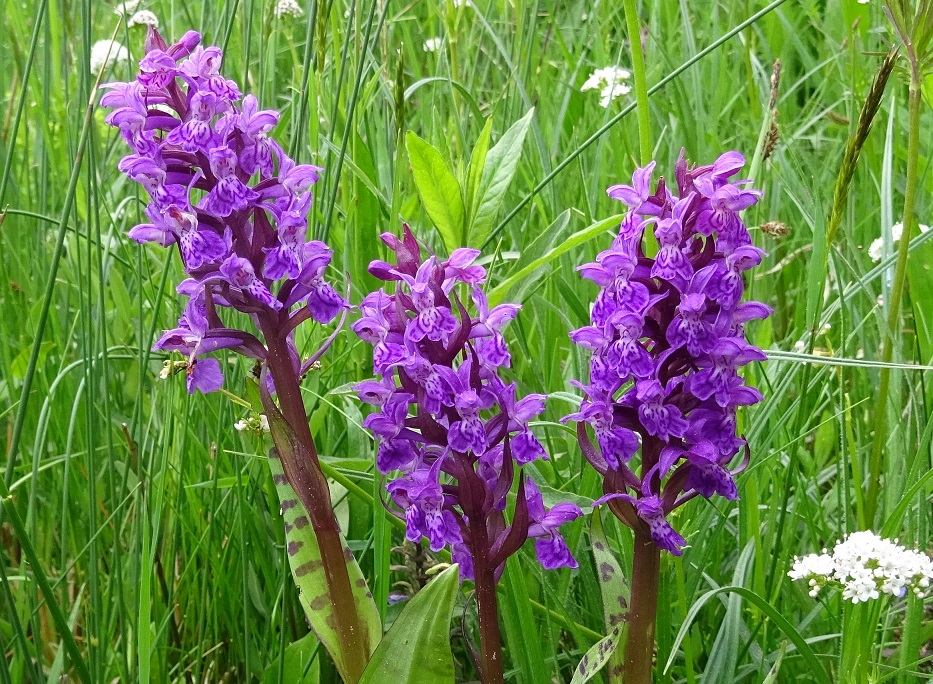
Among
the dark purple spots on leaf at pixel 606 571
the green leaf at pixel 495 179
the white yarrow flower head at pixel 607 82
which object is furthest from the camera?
the white yarrow flower head at pixel 607 82

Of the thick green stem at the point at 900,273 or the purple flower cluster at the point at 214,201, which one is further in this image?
the thick green stem at the point at 900,273

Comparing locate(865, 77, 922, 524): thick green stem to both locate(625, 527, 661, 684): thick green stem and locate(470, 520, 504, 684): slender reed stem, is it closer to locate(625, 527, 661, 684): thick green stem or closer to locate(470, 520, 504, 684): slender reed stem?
locate(625, 527, 661, 684): thick green stem

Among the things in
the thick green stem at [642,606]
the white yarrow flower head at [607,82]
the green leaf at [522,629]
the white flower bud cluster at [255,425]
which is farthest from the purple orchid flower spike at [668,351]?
the white yarrow flower head at [607,82]

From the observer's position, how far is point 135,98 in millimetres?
1045

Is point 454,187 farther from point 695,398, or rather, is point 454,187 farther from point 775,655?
point 775,655

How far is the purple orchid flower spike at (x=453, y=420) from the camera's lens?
1.02m

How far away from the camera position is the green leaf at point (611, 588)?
1091 mm

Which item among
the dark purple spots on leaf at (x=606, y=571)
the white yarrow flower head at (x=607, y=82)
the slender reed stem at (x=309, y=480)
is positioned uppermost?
the white yarrow flower head at (x=607, y=82)

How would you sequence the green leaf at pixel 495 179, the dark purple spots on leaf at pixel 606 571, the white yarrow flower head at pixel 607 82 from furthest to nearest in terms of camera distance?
the white yarrow flower head at pixel 607 82 → the green leaf at pixel 495 179 → the dark purple spots on leaf at pixel 606 571

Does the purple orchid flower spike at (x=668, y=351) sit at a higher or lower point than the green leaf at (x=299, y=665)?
higher

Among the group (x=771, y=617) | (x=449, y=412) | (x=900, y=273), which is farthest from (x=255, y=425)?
(x=900, y=273)

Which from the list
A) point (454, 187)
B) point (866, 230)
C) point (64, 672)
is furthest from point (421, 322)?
point (866, 230)

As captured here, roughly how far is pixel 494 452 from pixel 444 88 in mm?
2006

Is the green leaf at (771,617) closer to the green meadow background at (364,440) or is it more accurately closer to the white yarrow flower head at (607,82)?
the green meadow background at (364,440)
